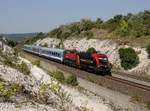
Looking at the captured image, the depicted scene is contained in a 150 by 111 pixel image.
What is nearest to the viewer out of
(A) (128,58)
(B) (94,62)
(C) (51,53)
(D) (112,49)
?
(B) (94,62)

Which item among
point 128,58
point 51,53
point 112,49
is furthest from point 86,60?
point 51,53

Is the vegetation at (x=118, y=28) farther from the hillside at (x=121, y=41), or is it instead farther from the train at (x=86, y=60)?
the train at (x=86, y=60)

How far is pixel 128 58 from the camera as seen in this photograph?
152 ft

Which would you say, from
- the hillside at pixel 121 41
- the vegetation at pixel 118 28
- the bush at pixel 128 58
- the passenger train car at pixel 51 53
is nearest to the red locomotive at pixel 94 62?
the hillside at pixel 121 41

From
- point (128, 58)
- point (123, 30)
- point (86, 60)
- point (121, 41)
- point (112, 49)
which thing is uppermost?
point (123, 30)

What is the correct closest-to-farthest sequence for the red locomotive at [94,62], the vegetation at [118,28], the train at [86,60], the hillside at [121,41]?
the red locomotive at [94,62]
the train at [86,60]
the hillside at [121,41]
the vegetation at [118,28]

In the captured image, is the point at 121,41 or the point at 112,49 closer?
the point at 112,49

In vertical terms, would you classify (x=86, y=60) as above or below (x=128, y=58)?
above

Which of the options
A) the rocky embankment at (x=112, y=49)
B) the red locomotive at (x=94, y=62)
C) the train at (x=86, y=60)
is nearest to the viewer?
the red locomotive at (x=94, y=62)

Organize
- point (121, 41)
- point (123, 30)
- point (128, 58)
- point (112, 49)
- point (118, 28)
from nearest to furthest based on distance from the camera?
1. point (128, 58)
2. point (112, 49)
3. point (121, 41)
4. point (123, 30)
5. point (118, 28)

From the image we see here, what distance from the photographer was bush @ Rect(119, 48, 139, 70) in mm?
45812

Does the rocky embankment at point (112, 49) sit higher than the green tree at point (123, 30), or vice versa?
the green tree at point (123, 30)

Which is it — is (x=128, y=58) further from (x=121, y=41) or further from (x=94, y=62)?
(x=121, y=41)

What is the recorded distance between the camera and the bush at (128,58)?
4581 centimetres
